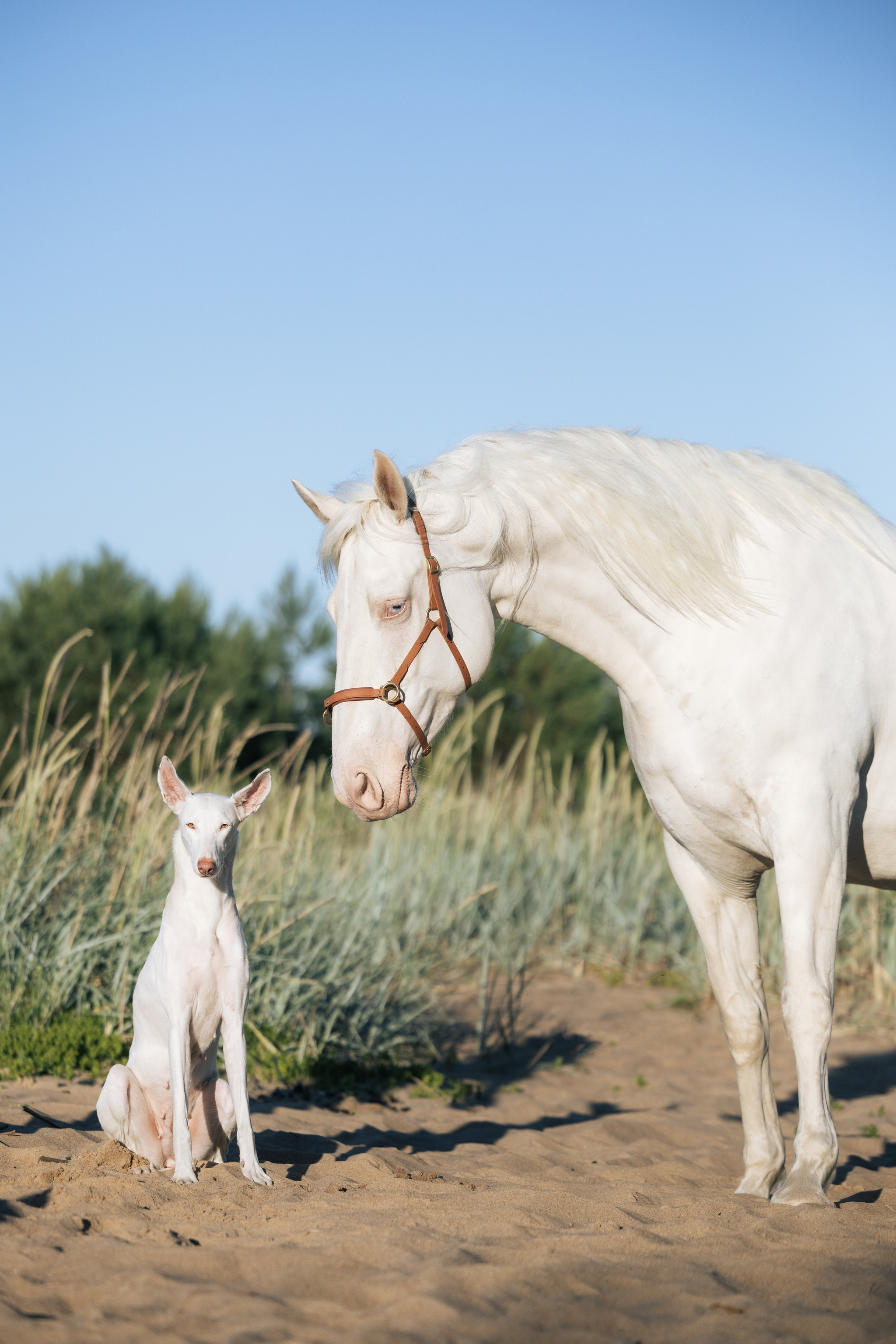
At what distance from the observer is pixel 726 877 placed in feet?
11.6

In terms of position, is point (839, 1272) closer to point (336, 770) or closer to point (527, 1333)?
point (527, 1333)

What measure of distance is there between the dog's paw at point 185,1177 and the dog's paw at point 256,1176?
136mm

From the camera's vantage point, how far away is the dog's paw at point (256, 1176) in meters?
3.06

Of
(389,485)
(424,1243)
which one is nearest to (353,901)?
(389,485)

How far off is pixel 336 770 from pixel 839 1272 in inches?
69.5

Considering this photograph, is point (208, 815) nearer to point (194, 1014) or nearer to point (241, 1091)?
point (194, 1014)

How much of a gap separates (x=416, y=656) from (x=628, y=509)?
0.80 metres

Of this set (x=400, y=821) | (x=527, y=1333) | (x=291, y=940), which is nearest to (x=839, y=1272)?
(x=527, y=1333)

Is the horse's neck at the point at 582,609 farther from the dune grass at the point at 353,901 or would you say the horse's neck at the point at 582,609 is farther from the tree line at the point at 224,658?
the tree line at the point at 224,658

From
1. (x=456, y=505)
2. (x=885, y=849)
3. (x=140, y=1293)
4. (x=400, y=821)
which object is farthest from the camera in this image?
(x=400, y=821)

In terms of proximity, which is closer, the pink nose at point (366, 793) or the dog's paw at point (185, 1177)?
the dog's paw at point (185, 1177)

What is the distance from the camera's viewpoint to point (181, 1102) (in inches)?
121

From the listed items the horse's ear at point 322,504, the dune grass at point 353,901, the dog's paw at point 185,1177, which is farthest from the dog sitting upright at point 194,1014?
the dune grass at point 353,901

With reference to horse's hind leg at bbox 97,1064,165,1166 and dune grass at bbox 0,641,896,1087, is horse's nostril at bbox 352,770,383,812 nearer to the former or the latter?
horse's hind leg at bbox 97,1064,165,1166
